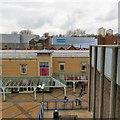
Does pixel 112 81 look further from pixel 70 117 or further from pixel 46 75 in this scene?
pixel 46 75

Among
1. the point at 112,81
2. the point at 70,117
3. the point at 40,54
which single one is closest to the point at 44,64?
the point at 40,54

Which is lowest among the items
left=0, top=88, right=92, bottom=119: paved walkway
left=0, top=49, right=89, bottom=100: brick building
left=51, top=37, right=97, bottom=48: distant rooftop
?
left=0, top=88, right=92, bottom=119: paved walkway

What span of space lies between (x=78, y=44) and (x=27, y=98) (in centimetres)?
3307

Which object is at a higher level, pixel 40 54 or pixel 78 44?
pixel 78 44

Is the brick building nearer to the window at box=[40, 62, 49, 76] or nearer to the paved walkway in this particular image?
the window at box=[40, 62, 49, 76]

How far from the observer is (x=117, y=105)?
763cm

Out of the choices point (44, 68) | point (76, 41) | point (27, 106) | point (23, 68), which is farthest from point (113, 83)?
point (76, 41)

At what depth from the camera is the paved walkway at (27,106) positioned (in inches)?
685

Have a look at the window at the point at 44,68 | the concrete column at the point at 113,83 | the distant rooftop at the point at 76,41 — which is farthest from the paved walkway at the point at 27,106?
the distant rooftop at the point at 76,41

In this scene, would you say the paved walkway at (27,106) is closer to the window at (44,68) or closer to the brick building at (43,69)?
the brick building at (43,69)

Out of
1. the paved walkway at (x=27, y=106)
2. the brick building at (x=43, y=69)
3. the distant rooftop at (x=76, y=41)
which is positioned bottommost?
the paved walkway at (x=27, y=106)

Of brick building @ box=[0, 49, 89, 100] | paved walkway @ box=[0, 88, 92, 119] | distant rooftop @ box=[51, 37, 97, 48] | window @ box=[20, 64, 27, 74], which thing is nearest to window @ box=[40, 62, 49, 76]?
brick building @ box=[0, 49, 89, 100]

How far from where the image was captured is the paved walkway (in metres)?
Result: 17.4

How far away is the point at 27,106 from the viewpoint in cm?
2033
